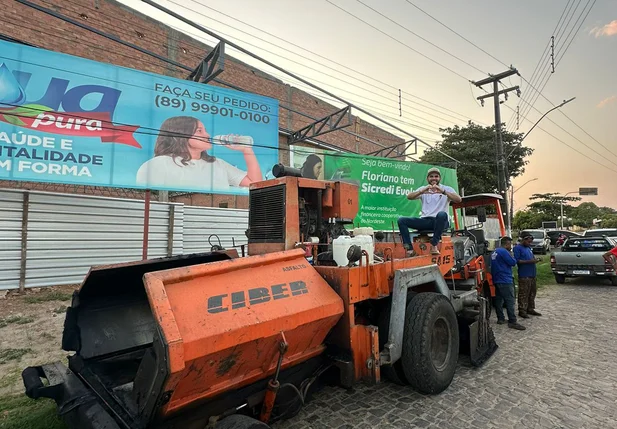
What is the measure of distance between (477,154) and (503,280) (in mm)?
19871

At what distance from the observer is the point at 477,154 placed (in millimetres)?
24047

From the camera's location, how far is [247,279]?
7.73ft

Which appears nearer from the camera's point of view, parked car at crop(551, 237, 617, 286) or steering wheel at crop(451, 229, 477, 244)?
steering wheel at crop(451, 229, 477, 244)

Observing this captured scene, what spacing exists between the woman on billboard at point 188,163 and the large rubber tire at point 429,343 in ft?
18.9

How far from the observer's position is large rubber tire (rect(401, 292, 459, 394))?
10.4 ft

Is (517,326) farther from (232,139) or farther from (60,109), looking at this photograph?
(60,109)

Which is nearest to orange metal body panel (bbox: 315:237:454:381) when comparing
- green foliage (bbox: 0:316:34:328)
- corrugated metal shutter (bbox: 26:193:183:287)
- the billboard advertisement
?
green foliage (bbox: 0:316:34:328)

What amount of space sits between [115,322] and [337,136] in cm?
1708

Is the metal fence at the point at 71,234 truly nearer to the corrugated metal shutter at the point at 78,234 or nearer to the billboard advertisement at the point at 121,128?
the corrugated metal shutter at the point at 78,234

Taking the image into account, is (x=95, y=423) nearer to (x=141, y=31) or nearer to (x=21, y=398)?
(x=21, y=398)

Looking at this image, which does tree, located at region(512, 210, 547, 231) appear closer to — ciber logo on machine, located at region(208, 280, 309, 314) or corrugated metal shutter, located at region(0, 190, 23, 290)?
corrugated metal shutter, located at region(0, 190, 23, 290)

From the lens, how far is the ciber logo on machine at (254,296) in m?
2.12

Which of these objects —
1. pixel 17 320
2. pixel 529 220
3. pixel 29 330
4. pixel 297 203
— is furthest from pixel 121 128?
pixel 529 220

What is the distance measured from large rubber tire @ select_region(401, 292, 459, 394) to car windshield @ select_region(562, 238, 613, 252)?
10389 millimetres
